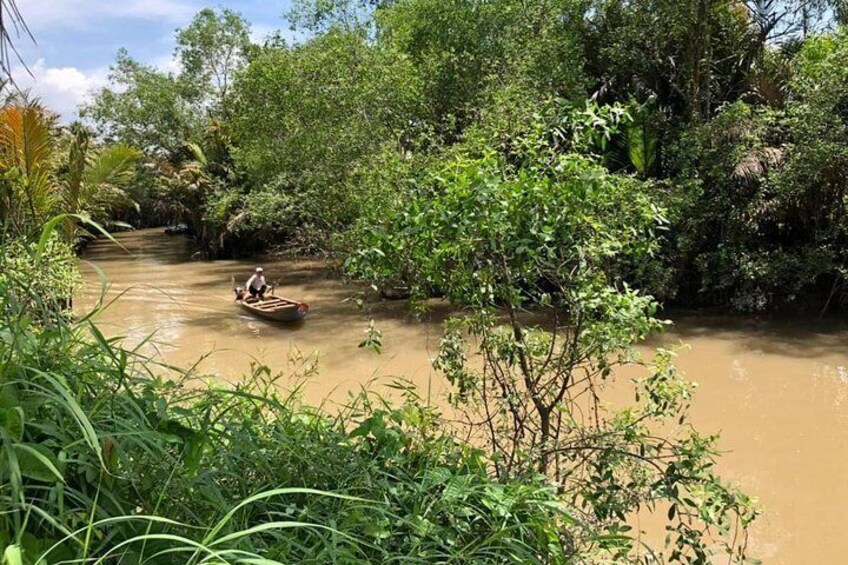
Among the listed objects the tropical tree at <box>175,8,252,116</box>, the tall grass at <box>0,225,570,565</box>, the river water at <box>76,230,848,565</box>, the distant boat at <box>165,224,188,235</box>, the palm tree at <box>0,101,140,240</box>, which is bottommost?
the river water at <box>76,230,848,565</box>

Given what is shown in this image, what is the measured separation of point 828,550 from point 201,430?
17.1ft

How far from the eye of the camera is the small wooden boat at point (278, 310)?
1298cm

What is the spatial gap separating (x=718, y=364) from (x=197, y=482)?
10.0 m

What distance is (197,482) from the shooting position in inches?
66.0

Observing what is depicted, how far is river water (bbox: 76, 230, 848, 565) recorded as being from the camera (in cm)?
543

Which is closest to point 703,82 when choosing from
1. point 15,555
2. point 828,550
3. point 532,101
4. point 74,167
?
point 532,101

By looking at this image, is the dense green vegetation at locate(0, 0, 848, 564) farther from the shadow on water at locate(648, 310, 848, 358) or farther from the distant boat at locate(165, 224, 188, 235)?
the distant boat at locate(165, 224, 188, 235)

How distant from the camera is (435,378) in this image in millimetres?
8445

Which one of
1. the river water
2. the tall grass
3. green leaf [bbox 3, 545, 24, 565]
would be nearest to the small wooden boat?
the river water

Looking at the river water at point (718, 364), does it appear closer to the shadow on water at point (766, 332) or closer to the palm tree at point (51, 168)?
the shadow on water at point (766, 332)

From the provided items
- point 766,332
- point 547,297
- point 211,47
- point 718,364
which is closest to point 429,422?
point 547,297

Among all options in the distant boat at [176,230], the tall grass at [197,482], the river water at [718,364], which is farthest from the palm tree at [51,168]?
the distant boat at [176,230]

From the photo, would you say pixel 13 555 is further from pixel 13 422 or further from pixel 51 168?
pixel 51 168

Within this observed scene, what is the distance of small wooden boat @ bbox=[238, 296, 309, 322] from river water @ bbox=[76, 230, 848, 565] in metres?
0.20
